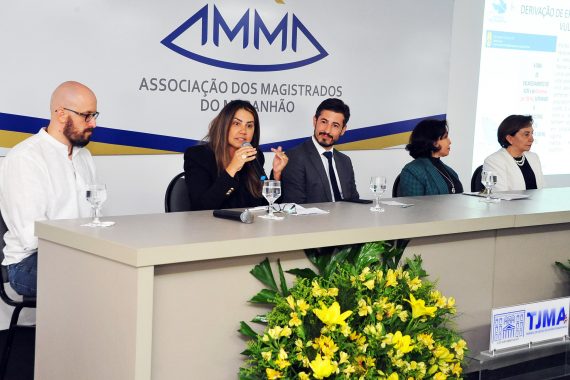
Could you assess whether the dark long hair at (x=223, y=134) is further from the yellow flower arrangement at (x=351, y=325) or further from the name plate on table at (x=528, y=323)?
the name plate on table at (x=528, y=323)

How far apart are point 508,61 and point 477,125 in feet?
2.13

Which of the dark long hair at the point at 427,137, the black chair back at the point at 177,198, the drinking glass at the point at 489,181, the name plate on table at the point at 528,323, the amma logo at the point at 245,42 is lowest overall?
the name plate on table at the point at 528,323

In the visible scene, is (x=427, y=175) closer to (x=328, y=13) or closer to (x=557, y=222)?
(x=557, y=222)

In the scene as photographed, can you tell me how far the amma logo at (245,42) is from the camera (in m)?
5.33

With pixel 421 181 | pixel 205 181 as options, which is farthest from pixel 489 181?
pixel 205 181

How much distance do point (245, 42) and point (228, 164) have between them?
1.63 m

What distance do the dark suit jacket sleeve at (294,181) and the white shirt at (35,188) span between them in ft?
3.75

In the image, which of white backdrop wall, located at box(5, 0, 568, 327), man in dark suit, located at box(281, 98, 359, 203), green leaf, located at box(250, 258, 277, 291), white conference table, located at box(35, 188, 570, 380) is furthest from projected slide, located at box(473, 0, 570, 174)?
green leaf, located at box(250, 258, 277, 291)

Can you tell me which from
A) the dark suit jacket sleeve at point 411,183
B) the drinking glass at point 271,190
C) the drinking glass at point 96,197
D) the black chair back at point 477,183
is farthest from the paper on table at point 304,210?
the black chair back at point 477,183

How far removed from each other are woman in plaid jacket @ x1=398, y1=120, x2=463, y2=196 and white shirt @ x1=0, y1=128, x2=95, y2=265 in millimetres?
2009

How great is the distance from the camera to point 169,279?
9.02 feet

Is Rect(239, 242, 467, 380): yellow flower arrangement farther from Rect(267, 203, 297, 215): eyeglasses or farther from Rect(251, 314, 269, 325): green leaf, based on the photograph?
Rect(267, 203, 297, 215): eyeglasses

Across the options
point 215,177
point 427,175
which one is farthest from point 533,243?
point 215,177

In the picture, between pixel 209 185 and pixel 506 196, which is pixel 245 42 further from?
pixel 506 196
